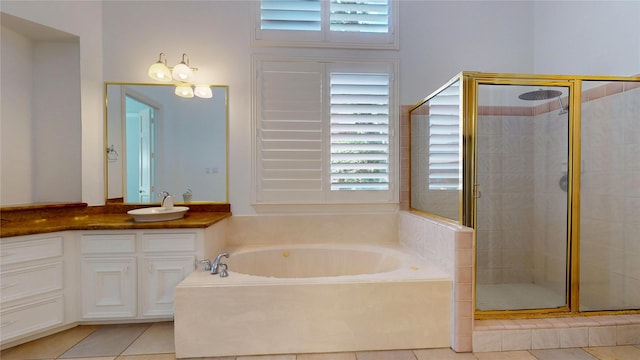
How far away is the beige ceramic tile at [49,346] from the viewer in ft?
5.89

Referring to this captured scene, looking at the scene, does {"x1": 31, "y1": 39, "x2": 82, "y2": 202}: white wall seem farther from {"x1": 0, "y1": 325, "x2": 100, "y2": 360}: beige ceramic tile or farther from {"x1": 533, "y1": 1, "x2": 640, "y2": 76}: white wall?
{"x1": 533, "y1": 1, "x2": 640, "y2": 76}: white wall

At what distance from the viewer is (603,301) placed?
2.04 meters

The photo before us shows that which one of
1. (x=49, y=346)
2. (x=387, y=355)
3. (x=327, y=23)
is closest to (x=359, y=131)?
(x=327, y=23)

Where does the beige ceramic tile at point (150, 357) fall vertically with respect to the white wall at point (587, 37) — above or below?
below

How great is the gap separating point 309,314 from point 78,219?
194 cm

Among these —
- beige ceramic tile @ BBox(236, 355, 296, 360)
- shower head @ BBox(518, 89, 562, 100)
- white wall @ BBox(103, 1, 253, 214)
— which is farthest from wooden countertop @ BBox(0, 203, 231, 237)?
shower head @ BBox(518, 89, 562, 100)

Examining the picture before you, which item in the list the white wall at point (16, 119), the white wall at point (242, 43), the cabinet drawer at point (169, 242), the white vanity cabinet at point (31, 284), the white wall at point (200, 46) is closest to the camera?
the white vanity cabinet at point (31, 284)

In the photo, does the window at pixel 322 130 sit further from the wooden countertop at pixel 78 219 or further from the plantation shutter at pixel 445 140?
the wooden countertop at pixel 78 219

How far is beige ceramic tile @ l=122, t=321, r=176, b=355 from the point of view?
181 centimetres

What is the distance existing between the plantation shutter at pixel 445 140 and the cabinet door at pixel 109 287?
232cm

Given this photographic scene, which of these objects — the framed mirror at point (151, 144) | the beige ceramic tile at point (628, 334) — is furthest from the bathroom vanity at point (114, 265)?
the beige ceramic tile at point (628, 334)

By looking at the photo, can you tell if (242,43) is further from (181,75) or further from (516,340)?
(516,340)

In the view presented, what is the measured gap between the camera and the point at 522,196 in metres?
Result: 2.47

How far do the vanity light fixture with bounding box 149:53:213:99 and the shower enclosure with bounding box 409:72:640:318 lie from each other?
1987 mm
